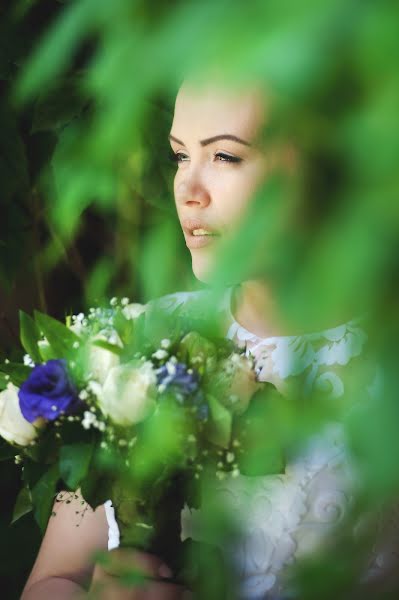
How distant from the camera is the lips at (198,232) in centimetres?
118

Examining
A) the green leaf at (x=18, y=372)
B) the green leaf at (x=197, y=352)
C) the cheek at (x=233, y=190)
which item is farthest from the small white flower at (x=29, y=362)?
the cheek at (x=233, y=190)

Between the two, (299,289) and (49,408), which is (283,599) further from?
(299,289)

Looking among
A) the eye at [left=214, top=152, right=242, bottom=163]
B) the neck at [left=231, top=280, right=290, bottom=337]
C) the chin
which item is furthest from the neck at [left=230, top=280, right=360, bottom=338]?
the eye at [left=214, top=152, right=242, bottom=163]

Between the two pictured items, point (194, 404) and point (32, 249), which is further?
point (32, 249)

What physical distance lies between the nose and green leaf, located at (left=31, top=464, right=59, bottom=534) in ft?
1.40

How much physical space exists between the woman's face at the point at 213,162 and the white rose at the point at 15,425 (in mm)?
316

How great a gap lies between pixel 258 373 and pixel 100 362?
232 mm

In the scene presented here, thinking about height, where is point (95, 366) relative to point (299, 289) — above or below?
below

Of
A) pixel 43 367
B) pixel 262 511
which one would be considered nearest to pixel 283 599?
pixel 262 511

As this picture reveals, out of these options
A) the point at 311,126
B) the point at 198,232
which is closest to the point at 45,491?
the point at 198,232

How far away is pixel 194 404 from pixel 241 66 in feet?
2.02

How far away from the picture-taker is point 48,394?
3.18 ft

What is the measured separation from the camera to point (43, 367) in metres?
0.98

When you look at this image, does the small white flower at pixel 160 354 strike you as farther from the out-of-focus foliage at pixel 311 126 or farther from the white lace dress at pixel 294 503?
the out-of-focus foliage at pixel 311 126
